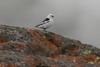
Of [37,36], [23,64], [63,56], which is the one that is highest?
[37,36]

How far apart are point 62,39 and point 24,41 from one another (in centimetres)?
331

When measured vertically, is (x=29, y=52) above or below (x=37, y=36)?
below

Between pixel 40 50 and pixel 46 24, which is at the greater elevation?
pixel 46 24

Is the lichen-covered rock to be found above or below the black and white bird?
below

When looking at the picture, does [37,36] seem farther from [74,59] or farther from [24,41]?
[74,59]

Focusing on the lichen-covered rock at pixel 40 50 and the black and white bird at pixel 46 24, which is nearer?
the lichen-covered rock at pixel 40 50

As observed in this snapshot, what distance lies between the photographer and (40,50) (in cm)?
2047

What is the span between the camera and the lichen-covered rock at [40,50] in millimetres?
17797

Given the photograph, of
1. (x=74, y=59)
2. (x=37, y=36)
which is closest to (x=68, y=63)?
(x=74, y=59)

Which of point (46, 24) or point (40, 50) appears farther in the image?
point (46, 24)

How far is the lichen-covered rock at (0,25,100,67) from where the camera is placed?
58.4 ft

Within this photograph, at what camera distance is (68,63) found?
742 inches

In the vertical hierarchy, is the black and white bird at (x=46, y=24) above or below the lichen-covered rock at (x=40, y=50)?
above

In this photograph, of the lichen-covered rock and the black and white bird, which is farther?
the black and white bird
